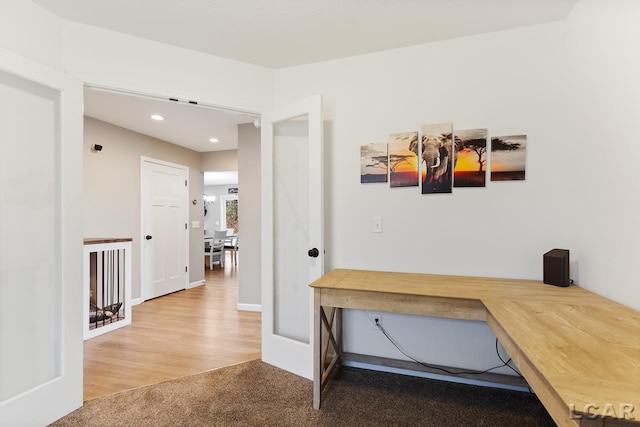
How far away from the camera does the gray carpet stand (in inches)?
70.4

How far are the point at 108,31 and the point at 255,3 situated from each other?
3.60 ft

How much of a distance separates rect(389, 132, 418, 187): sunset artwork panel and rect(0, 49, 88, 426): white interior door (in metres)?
2.14

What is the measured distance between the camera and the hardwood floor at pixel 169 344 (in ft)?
7.74

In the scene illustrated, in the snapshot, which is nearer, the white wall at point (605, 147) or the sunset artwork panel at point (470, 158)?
the white wall at point (605, 147)

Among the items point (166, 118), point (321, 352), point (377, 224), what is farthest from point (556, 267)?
point (166, 118)

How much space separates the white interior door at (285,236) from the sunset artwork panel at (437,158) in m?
0.89

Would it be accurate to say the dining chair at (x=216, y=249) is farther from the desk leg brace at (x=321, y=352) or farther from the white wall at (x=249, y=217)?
the desk leg brace at (x=321, y=352)

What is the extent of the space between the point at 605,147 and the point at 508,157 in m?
0.50

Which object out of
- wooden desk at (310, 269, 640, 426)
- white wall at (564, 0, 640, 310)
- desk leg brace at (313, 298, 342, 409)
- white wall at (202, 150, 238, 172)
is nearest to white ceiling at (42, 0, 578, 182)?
white wall at (564, 0, 640, 310)

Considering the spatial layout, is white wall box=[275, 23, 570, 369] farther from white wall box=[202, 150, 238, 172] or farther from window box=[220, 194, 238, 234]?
window box=[220, 194, 238, 234]

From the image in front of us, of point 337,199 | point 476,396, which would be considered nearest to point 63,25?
point 337,199

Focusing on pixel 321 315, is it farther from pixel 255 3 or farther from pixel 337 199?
pixel 255 3

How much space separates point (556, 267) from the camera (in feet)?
6.00

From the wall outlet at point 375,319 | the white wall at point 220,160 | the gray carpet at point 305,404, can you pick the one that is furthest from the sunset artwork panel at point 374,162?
the white wall at point 220,160
